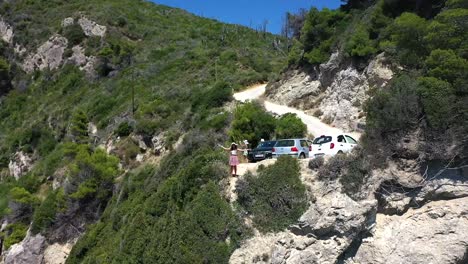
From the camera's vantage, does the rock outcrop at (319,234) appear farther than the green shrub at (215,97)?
No

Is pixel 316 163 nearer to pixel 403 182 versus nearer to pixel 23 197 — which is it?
pixel 403 182

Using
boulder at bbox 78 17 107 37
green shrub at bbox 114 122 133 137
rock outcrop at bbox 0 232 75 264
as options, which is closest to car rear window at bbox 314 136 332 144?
rock outcrop at bbox 0 232 75 264

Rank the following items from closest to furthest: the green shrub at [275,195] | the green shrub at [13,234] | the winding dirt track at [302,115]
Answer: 1. the green shrub at [275,195]
2. the winding dirt track at [302,115]
3. the green shrub at [13,234]

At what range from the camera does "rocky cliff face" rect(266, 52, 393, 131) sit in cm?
2812

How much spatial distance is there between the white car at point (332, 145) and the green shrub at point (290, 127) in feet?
15.6

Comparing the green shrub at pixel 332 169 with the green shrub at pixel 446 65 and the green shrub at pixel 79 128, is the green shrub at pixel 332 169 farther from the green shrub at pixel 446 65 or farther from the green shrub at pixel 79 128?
the green shrub at pixel 79 128

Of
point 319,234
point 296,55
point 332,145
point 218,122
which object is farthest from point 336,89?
point 319,234

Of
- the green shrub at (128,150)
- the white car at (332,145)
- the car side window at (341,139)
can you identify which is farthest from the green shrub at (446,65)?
the green shrub at (128,150)

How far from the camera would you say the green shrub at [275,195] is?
59.6 feet

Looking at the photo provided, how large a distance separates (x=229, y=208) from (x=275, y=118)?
1190cm

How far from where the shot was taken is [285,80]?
127 ft

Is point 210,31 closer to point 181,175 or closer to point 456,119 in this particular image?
point 181,175

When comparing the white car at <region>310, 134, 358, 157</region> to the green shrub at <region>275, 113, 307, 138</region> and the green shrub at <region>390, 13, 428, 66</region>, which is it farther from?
the green shrub at <region>390, 13, 428, 66</region>

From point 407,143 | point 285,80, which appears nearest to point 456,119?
point 407,143
